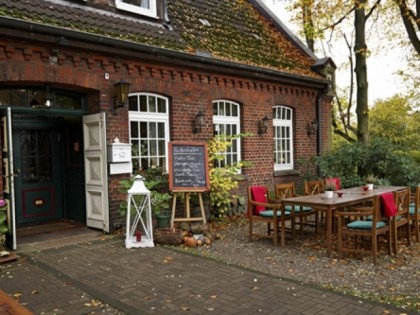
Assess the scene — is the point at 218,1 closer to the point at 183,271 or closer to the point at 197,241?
the point at 197,241

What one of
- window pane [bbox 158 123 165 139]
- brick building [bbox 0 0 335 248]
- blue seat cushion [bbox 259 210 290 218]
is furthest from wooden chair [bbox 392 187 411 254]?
window pane [bbox 158 123 165 139]

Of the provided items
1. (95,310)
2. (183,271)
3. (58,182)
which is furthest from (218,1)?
(95,310)

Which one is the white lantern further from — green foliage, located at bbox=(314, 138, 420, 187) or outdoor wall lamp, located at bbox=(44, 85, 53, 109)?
green foliage, located at bbox=(314, 138, 420, 187)

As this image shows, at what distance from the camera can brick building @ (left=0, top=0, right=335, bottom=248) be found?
709cm

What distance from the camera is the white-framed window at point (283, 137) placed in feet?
39.7

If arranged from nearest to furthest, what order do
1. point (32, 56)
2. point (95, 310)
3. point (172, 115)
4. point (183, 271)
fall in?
point (95, 310) < point (183, 271) < point (32, 56) < point (172, 115)

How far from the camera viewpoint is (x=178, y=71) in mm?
9180

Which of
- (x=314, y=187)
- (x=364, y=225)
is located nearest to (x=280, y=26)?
(x=314, y=187)

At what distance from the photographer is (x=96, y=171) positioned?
318 inches

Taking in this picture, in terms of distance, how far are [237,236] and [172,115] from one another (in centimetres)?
301

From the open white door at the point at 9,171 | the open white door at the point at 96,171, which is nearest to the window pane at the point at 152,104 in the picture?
the open white door at the point at 96,171

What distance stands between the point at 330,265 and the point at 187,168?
3.57 meters

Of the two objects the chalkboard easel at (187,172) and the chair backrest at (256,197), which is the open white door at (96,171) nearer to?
the chalkboard easel at (187,172)

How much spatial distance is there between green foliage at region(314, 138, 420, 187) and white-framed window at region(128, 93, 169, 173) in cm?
497
